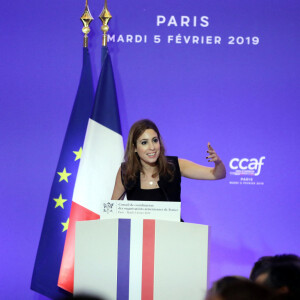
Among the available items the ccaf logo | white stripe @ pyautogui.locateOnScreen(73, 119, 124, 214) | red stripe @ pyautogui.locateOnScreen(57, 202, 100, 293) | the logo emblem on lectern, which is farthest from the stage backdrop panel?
the logo emblem on lectern

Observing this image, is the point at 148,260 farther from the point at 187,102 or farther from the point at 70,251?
the point at 187,102

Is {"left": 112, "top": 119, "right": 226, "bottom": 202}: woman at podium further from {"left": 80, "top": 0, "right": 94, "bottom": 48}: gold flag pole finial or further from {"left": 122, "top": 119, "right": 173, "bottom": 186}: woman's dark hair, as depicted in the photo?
{"left": 80, "top": 0, "right": 94, "bottom": 48}: gold flag pole finial

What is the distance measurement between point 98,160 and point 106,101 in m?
0.49

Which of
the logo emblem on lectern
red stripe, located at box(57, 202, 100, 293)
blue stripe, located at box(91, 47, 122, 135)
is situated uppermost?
blue stripe, located at box(91, 47, 122, 135)

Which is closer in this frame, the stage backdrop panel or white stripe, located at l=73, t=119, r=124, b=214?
white stripe, located at l=73, t=119, r=124, b=214

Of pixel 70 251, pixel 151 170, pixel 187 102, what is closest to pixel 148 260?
pixel 151 170

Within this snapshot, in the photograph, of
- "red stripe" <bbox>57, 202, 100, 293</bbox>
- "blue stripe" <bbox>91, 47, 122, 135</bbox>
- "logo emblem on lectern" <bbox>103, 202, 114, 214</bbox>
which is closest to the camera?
"logo emblem on lectern" <bbox>103, 202, 114, 214</bbox>

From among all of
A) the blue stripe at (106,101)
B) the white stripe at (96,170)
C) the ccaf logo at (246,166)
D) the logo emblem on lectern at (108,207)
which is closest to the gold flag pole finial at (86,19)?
the blue stripe at (106,101)

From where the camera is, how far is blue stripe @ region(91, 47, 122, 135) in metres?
4.47

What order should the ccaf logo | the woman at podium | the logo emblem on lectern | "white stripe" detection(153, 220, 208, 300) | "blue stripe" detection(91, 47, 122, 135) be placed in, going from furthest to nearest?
the ccaf logo, "blue stripe" detection(91, 47, 122, 135), the woman at podium, the logo emblem on lectern, "white stripe" detection(153, 220, 208, 300)

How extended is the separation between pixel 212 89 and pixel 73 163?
1.30m

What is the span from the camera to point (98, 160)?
14.4 feet

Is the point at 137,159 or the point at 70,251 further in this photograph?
the point at 70,251

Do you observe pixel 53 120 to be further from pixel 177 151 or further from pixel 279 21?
pixel 279 21
